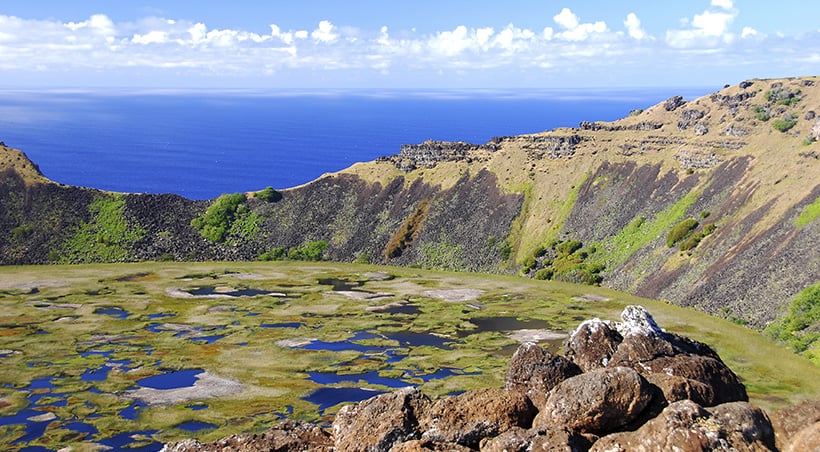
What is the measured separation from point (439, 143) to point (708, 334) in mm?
103339

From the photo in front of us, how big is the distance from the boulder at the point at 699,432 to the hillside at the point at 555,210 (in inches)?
2979

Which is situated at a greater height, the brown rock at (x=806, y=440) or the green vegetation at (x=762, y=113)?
the green vegetation at (x=762, y=113)

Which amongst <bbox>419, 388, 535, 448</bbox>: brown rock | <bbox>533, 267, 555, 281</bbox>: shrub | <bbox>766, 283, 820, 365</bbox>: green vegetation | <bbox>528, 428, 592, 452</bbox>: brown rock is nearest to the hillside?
<bbox>533, 267, 555, 281</bbox>: shrub

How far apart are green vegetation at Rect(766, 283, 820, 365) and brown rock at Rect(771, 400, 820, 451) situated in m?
57.3

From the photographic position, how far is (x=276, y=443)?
3138 centimetres

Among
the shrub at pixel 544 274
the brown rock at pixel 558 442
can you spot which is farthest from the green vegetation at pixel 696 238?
the brown rock at pixel 558 442

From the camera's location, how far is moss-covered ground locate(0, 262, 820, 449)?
62.9 metres

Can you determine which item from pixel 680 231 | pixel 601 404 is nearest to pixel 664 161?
pixel 680 231

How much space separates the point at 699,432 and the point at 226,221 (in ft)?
491

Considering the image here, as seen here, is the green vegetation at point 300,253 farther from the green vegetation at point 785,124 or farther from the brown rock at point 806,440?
the brown rock at point 806,440

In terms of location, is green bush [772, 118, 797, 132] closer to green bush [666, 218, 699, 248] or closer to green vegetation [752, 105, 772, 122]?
green vegetation [752, 105, 772, 122]

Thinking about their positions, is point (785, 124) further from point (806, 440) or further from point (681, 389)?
point (806, 440)

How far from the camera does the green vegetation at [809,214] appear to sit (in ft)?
336

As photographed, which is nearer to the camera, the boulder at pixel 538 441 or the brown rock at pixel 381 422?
the boulder at pixel 538 441
